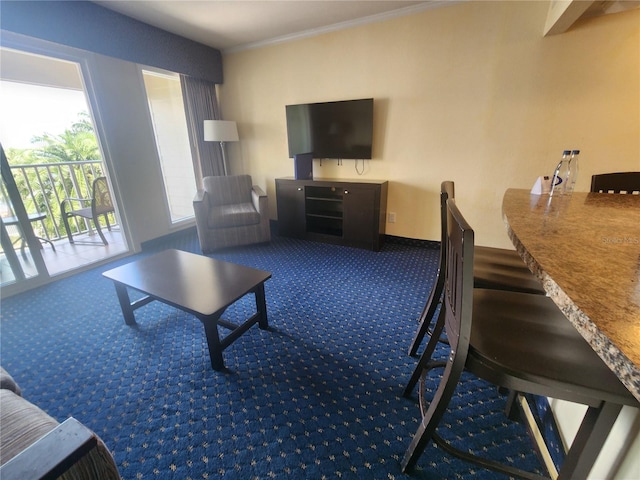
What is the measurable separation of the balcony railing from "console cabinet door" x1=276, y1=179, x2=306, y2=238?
6.65 feet

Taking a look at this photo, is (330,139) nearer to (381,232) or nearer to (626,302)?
(381,232)

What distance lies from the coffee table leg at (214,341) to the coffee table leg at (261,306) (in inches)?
14.4

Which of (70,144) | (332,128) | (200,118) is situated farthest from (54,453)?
Answer: (70,144)

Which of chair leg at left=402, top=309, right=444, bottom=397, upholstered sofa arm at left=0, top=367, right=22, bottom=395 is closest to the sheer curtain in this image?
upholstered sofa arm at left=0, top=367, right=22, bottom=395

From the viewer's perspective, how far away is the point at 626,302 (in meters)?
0.48

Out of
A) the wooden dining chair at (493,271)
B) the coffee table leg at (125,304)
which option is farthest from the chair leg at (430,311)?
the coffee table leg at (125,304)

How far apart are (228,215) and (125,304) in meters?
1.48

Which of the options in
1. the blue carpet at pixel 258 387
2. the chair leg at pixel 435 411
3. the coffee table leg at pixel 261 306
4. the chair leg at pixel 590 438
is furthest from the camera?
the coffee table leg at pixel 261 306

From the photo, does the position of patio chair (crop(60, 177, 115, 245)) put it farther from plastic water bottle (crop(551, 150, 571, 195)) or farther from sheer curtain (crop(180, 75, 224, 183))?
plastic water bottle (crop(551, 150, 571, 195))

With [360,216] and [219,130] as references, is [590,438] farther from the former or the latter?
[219,130]

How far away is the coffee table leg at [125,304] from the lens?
1.85 metres

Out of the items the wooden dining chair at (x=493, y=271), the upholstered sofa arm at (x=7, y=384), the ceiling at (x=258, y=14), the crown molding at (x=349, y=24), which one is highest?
the ceiling at (x=258, y=14)

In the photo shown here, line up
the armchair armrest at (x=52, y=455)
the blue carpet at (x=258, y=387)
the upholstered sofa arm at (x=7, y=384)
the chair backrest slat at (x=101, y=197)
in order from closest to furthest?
the armchair armrest at (x=52, y=455) < the upholstered sofa arm at (x=7, y=384) < the blue carpet at (x=258, y=387) < the chair backrest slat at (x=101, y=197)

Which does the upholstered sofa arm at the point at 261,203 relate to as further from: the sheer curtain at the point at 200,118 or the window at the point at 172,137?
the window at the point at 172,137
